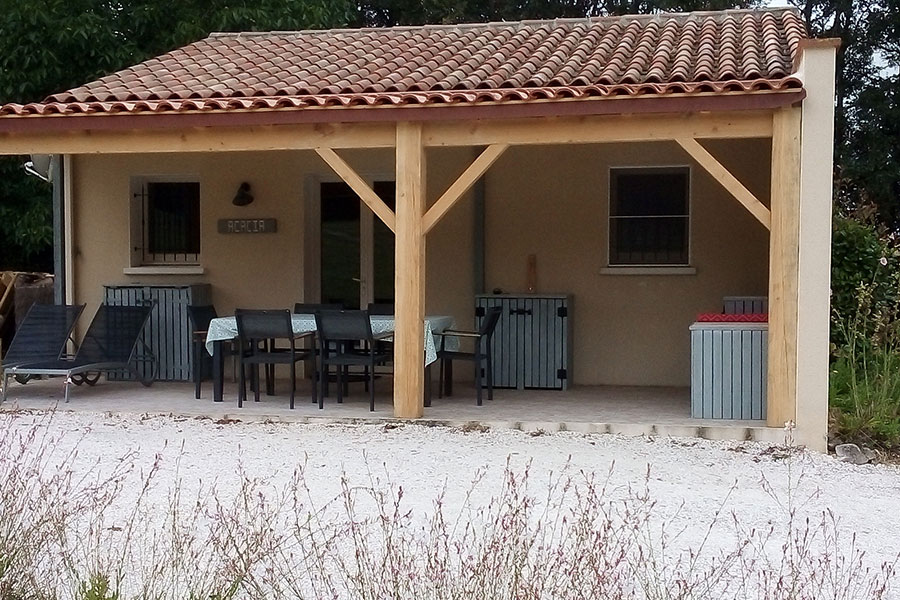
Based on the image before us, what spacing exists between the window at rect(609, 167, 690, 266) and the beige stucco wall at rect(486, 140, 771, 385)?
11 cm

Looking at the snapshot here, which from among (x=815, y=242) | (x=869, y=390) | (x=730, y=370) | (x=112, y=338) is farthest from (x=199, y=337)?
(x=869, y=390)

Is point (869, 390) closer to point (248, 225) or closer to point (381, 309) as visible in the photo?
point (381, 309)

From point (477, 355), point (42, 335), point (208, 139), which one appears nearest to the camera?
point (208, 139)

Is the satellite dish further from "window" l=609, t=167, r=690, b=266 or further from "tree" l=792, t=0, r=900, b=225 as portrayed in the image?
"tree" l=792, t=0, r=900, b=225

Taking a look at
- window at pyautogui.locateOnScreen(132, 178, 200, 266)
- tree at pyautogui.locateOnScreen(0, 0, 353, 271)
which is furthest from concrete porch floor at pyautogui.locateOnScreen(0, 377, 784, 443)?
tree at pyautogui.locateOnScreen(0, 0, 353, 271)

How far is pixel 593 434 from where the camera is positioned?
8328 millimetres

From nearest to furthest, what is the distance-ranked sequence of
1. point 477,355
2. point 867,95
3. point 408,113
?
point 408,113 < point 477,355 < point 867,95

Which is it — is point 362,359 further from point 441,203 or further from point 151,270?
point 151,270

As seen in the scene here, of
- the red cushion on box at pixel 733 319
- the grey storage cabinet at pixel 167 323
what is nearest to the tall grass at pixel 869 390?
the red cushion on box at pixel 733 319

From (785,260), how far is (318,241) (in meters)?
5.61

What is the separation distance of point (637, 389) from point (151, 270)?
5.44 metres

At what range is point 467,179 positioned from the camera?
844 centimetres

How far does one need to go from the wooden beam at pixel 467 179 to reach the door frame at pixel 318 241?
3.15m

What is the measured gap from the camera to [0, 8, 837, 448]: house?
7902 mm
